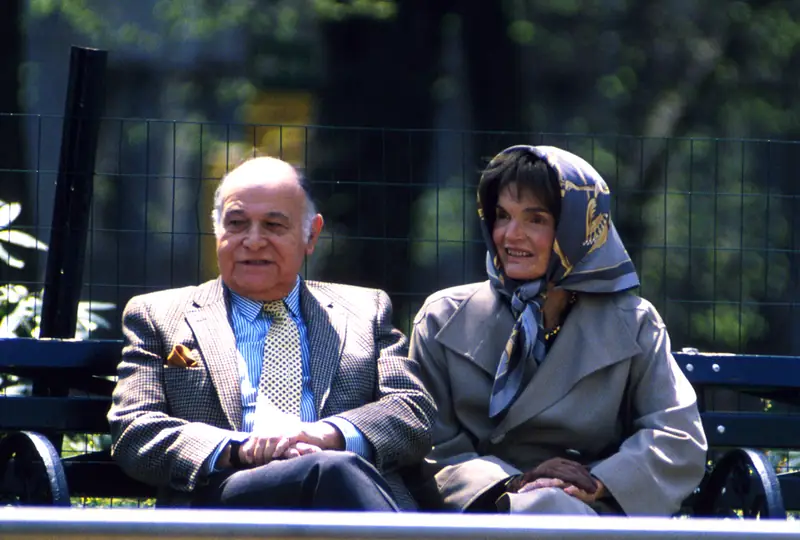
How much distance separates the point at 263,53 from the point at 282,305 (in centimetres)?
489

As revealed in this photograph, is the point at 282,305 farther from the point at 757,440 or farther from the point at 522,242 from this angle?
the point at 757,440

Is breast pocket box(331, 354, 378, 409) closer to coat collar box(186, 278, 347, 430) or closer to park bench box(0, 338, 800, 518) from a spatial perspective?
coat collar box(186, 278, 347, 430)

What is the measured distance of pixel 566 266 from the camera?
4.02 meters

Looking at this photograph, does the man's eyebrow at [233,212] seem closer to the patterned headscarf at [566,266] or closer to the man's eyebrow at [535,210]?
the patterned headscarf at [566,266]

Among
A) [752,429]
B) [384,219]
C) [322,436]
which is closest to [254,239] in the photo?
[322,436]

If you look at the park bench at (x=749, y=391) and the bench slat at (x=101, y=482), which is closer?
the bench slat at (x=101, y=482)

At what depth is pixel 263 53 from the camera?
345 inches

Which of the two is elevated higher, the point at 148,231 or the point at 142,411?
the point at 148,231

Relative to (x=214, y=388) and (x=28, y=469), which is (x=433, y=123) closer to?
(x=214, y=388)

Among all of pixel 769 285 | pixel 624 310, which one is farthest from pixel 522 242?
pixel 769 285

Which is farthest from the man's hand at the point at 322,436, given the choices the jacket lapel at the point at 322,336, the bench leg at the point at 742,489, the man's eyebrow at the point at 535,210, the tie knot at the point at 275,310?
the bench leg at the point at 742,489

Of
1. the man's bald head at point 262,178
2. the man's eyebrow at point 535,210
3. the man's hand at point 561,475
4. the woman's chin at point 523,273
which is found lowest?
the man's hand at point 561,475

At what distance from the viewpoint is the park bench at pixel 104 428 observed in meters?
3.75

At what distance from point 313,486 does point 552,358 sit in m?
0.91
